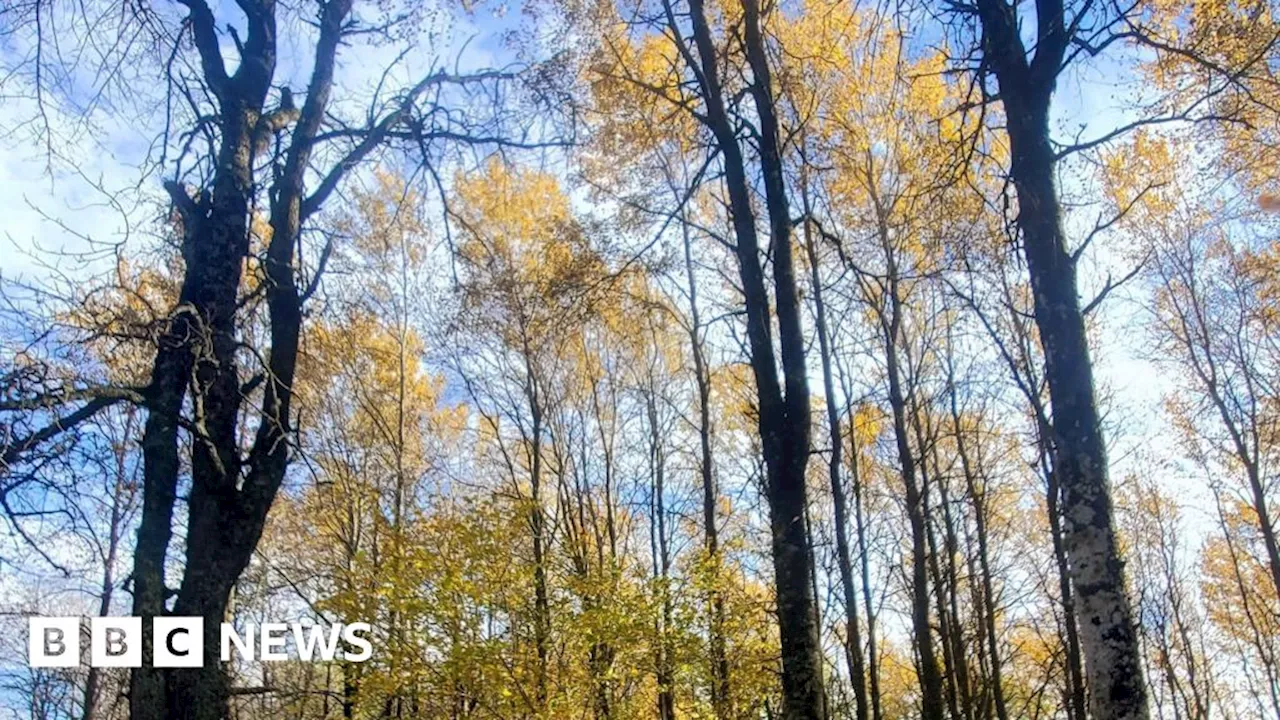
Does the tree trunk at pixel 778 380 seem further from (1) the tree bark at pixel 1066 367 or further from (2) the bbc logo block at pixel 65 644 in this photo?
(2) the bbc logo block at pixel 65 644

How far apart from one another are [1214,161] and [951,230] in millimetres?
4819


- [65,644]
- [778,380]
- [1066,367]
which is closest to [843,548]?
[778,380]

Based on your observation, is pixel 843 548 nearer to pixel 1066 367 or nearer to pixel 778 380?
pixel 778 380

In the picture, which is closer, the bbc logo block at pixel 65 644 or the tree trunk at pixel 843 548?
the bbc logo block at pixel 65 644

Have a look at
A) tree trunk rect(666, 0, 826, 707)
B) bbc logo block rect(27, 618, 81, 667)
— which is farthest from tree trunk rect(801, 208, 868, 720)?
bbc logo block rect(27, 618, 81, 667)

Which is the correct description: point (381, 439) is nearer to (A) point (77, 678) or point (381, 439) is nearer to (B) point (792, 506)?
A: (A) point (77, 678)

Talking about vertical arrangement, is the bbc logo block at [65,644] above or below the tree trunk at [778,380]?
below

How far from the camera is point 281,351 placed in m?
3.94

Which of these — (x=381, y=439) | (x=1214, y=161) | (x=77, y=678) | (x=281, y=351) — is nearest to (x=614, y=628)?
(x=281, y=351)

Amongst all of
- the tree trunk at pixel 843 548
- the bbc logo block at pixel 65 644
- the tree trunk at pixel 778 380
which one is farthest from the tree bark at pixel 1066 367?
the bbc logo block at pixel 65 644

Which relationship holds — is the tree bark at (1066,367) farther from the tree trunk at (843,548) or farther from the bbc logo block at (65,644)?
the bbc logo block at (65,644)

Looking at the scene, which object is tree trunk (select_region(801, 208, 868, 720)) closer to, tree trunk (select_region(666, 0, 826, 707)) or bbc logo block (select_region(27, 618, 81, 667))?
tree trunk (select_region(666, 0, 826, 707))

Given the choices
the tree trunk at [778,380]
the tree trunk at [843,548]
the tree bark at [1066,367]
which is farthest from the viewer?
the tree trunk at [843,548]

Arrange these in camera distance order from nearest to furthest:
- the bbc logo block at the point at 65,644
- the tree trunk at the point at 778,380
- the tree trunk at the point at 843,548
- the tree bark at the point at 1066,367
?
the tree bark at the point at 1066,367
the tree trunk at the point at 778,380
the bbc logo block at the point at 65,644
the tree trunk at the point at 843,548
